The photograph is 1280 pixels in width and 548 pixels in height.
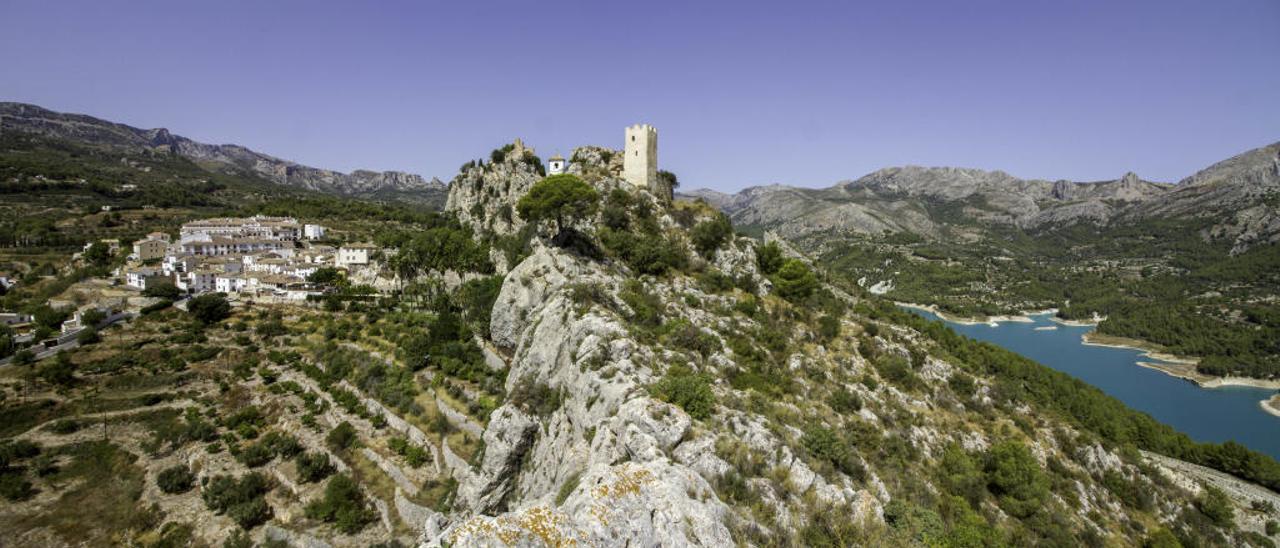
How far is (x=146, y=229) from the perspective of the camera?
283 feet

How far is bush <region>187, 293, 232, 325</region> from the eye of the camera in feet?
167

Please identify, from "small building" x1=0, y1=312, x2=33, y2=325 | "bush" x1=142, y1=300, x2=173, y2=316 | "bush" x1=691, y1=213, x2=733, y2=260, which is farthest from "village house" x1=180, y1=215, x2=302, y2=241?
"bush" x1=691, y1=213, x2=733, y2=260

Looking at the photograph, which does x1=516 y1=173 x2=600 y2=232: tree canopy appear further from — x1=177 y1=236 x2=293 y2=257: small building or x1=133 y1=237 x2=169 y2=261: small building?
x1=133 y1=237 x2=169 y2=261: small building

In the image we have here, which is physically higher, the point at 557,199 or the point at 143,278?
the point at 557,199

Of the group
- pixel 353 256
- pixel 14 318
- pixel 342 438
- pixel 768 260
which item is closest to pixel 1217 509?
pixel 768 260

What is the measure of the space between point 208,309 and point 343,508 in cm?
4129

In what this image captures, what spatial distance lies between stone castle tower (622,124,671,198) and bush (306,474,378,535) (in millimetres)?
29643

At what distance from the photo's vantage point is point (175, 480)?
91.7 ft

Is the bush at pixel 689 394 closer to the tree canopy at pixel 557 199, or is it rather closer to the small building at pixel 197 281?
the tree canopy at pixel 557 199

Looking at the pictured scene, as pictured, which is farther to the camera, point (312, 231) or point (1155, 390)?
point (312, 231)

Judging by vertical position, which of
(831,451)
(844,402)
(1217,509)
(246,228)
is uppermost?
(246,228)

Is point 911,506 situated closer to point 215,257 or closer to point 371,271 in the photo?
point 371,271

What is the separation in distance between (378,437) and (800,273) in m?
31.0

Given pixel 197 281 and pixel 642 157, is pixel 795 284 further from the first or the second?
pixel 197 281
